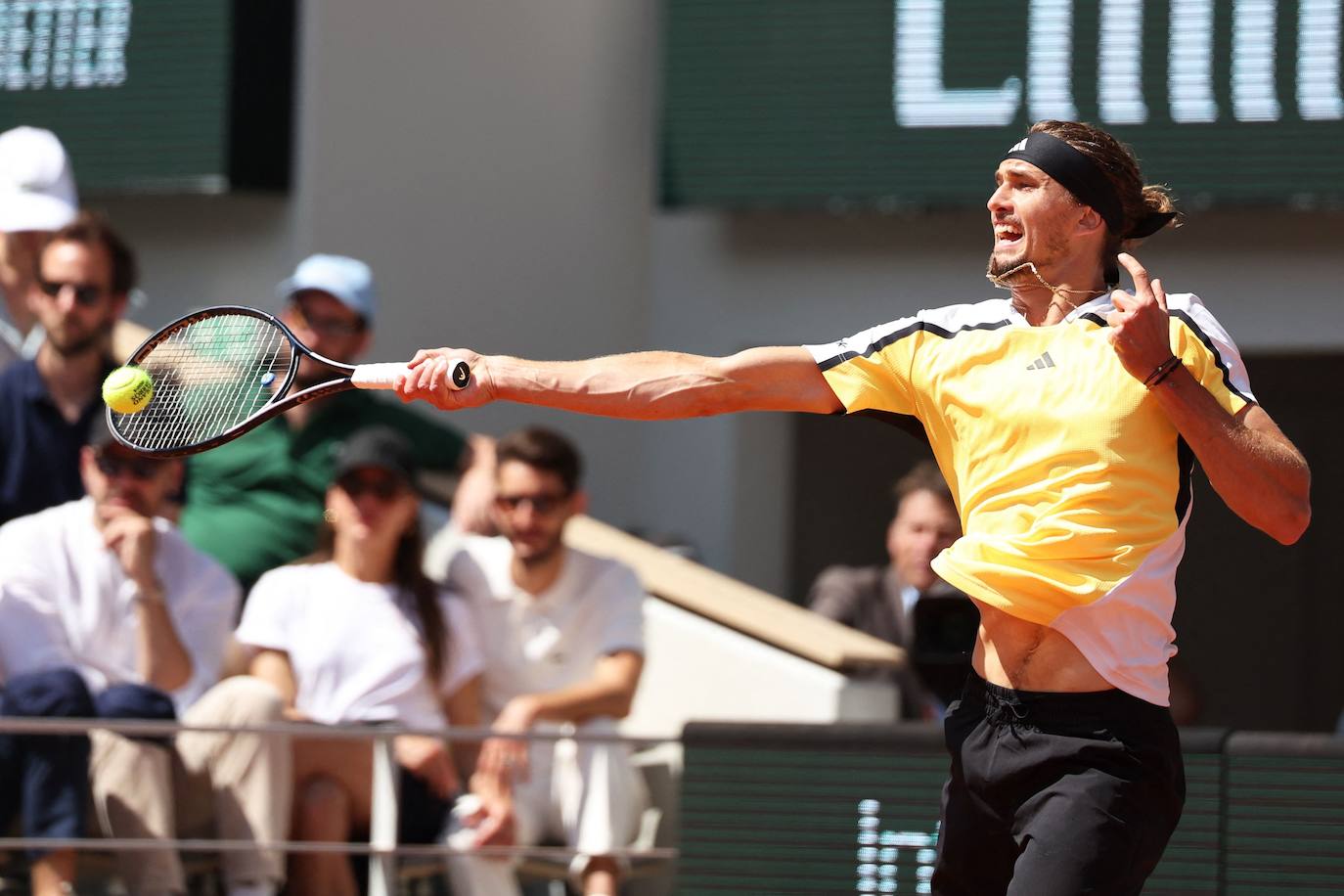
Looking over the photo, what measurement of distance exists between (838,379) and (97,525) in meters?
2.87

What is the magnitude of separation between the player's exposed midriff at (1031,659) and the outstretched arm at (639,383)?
1.68 feet

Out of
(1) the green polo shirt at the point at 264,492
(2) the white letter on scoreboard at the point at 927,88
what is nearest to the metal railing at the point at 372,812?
(1) the green polo shirt at the point at 264,492

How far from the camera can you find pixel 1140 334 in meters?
3.84

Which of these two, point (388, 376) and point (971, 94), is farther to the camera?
point (971, 94)

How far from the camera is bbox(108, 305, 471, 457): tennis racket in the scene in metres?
4.52

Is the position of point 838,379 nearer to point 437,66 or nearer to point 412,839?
point 412,839

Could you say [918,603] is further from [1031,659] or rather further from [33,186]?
[33,186]

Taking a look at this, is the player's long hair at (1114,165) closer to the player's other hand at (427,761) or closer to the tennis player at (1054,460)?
the tennis player at (1054,460)

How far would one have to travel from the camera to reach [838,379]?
422 centimetres

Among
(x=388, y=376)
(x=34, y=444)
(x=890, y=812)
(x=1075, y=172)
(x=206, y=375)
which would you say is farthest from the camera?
(x=34, y=444)

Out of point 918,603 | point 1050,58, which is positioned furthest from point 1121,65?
point 918,603

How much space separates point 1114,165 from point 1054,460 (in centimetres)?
62

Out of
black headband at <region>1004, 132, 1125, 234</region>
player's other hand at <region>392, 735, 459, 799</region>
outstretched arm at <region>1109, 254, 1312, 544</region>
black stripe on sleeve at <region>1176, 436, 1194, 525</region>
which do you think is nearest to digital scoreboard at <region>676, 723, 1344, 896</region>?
player's other hand at <region>392, 735, 459, 799</region>

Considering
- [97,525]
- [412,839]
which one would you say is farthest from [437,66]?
[412,839]
